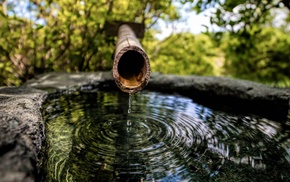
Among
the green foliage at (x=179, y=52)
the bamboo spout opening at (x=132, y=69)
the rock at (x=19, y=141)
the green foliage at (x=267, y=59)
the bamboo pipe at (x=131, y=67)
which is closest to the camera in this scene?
the rock at (x=19, y=141)

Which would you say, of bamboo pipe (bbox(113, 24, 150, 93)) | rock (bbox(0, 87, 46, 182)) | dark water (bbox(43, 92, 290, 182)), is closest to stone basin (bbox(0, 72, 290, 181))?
rock (bbox(0, 87, 46, 182))

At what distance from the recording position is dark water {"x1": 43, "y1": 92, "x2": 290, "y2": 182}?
209 centimetres

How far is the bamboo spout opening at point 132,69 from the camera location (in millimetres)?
2467

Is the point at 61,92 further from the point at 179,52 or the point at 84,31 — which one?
the point at 179,52

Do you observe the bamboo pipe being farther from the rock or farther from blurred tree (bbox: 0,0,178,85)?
blurred tree (bbox: 0,0,178,85)

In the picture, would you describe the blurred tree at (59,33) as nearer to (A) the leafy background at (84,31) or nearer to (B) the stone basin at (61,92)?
(A) the leafy background at (84,31)

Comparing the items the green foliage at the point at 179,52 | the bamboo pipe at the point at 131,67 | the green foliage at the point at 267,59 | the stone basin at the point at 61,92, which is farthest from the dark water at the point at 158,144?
the green foliage at the point at 267,59

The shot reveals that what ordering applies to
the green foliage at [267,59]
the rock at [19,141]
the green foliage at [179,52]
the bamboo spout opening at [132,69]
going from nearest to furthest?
the rock at [19,141] → the bamboo spout opening at [132,69] → the green foliage at [179,52] → the green foliage at [267,59]

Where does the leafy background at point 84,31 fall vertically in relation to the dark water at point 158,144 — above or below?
above

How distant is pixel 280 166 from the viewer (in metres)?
2.27

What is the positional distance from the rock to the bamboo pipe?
760mm

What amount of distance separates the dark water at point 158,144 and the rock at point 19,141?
0.36m

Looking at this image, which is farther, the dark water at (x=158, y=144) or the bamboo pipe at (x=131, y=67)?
the bamboo pipe at (x=131, y=67)

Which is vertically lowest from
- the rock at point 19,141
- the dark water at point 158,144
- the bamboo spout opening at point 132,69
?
the dark water at point 158,144
